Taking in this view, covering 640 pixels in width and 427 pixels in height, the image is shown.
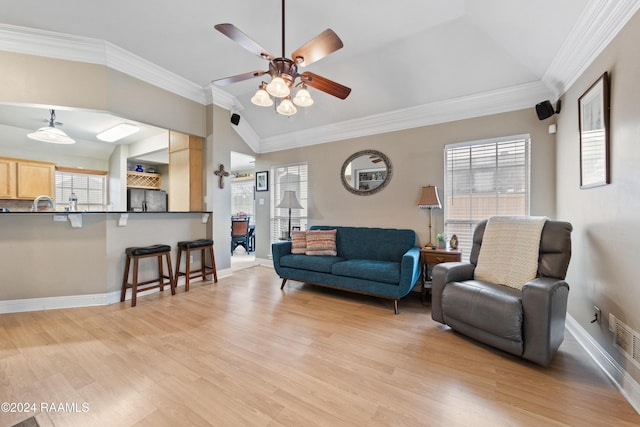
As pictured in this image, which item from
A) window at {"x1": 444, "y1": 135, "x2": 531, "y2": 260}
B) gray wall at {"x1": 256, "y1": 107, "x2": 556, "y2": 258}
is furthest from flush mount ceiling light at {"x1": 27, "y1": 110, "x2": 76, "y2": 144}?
window at {"x1": 444, "y1": 135, "x2": 531, "y2": 260}

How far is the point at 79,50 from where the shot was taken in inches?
116

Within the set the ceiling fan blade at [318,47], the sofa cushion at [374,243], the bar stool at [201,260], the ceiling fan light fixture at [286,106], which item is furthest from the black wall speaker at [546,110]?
the bar stool at [201,260]

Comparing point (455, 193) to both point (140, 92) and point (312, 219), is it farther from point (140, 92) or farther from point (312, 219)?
point (140, 92)

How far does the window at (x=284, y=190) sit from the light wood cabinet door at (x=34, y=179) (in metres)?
4.69

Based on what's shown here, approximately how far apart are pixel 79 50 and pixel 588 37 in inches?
195

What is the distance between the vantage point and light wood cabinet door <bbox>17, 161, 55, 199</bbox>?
5035mm

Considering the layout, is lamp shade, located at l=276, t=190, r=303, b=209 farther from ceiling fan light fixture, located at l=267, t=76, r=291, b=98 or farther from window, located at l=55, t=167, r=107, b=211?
window, located at l=55, t=167, r=107, b=211


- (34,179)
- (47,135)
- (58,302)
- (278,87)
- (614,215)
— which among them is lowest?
(58,302)

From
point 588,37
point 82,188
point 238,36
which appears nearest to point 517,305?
point 588,37

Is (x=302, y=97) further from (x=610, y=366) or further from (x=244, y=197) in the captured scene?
(x=244, y=197)

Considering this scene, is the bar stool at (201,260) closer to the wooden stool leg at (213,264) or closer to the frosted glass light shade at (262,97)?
the wooden stool leg at (213,264)

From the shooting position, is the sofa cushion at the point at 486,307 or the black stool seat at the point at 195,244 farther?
the black stool seat at the point at 195,244

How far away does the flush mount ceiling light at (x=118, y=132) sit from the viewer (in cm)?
484

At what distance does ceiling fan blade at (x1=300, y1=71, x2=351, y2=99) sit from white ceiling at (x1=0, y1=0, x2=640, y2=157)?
33.0 inches
